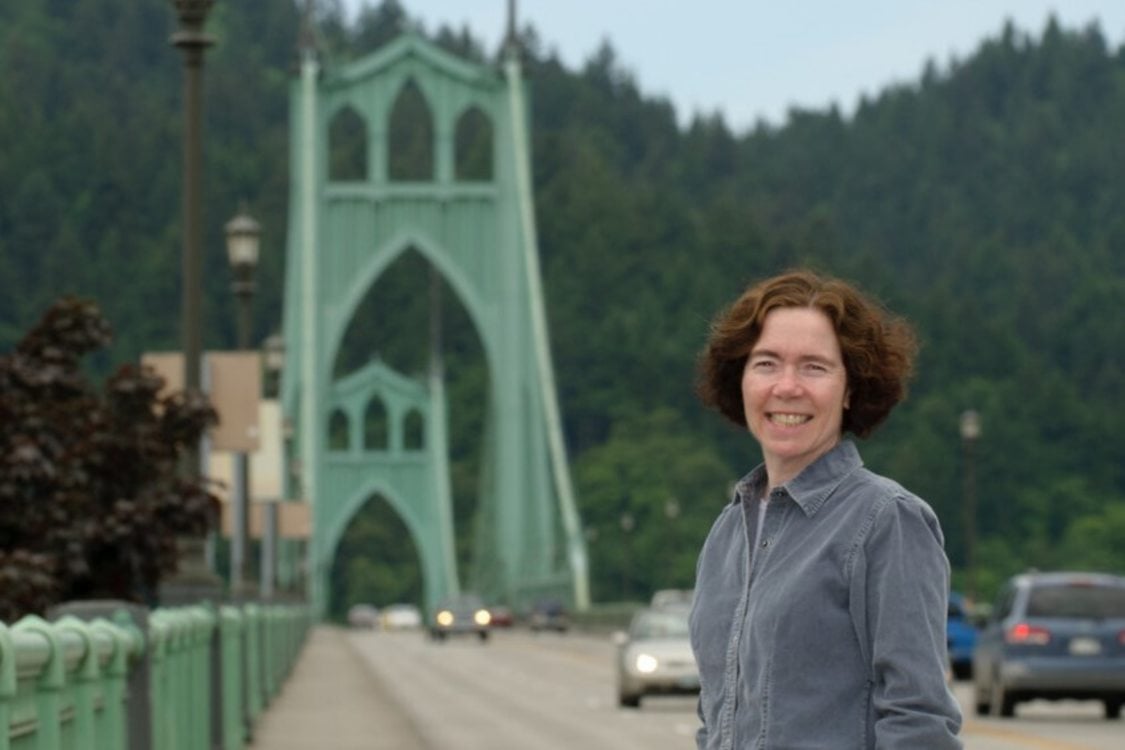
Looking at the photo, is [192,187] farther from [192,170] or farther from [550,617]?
[550,617]

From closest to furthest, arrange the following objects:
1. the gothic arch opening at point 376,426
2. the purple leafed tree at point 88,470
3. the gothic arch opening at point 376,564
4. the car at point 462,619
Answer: the purple leafed tree at point 88,470 → the car at point 462,619 → the gothic arch opening at point 376,426 → the gothic arch opening at point 376,564

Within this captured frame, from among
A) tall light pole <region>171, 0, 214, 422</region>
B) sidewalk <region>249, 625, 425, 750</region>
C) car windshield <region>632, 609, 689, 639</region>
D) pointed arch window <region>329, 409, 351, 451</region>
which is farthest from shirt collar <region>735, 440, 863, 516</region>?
pointed arch window <region>329, 409, 351, 451</region>

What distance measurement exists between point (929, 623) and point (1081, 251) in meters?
190

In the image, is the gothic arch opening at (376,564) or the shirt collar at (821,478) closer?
the shirt collar at (821,478)

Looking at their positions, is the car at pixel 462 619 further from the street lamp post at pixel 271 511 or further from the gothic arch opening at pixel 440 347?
the gothic arch opening at pixel 440 347

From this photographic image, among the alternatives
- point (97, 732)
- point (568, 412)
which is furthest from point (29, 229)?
point (97, 732)

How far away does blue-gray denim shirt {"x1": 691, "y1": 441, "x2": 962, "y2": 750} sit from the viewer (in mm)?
4914

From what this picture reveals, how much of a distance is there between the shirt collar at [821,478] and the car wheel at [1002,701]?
2501 centimetres

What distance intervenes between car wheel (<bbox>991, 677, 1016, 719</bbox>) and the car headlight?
4.45 m

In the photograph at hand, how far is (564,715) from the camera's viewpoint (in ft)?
104

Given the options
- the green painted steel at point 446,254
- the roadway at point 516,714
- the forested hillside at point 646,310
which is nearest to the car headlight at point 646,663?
the roadway at point 516,714

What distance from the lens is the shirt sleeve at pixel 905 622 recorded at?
16.0ft

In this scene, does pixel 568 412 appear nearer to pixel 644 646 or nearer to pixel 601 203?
pixel 601 203

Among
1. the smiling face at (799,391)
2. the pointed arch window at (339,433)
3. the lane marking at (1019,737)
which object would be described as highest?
the pointed arch window at (339,433)
